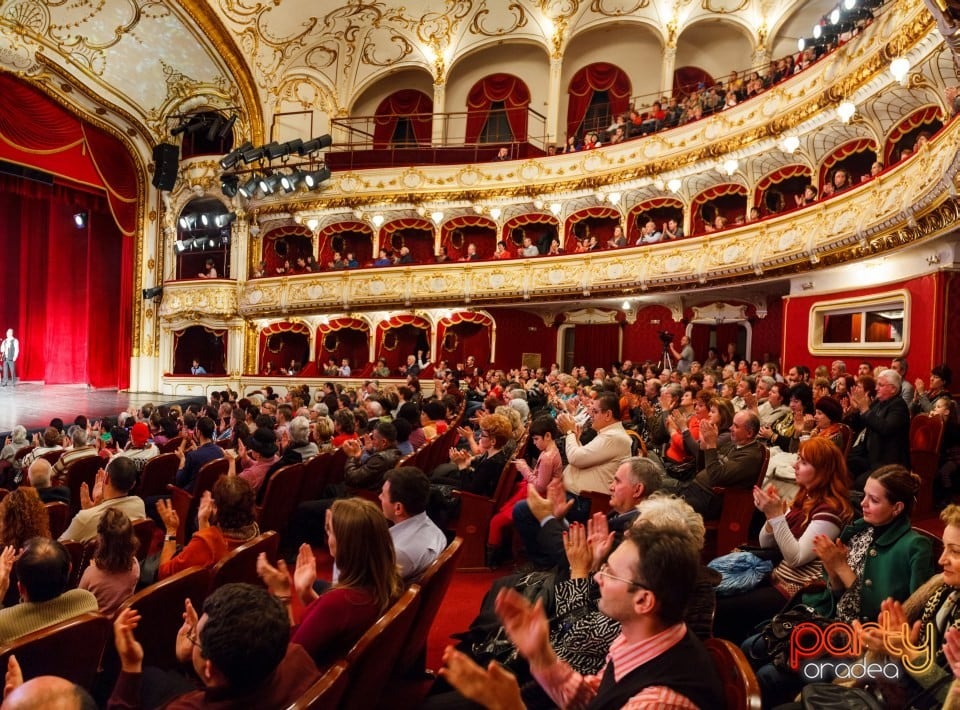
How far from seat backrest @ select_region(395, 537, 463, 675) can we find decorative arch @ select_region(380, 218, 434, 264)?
13.4 m

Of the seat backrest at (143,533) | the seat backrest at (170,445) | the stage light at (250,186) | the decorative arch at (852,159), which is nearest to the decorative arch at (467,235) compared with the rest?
the stage light at (250,186)

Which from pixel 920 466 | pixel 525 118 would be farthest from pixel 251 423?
pixel 525 118

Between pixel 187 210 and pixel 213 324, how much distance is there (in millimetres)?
2911

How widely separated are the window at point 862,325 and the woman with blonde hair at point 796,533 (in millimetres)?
5652

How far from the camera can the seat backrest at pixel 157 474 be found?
3877 mm

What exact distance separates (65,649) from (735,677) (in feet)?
4.65

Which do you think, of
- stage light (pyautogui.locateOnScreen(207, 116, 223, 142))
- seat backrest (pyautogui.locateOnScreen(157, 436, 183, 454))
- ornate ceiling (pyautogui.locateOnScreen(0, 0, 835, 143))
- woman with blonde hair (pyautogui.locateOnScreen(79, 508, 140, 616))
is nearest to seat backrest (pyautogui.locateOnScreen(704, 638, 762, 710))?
woman with blonde hair (pyautogui.locateOnScreen(79, 508, 140, 616))

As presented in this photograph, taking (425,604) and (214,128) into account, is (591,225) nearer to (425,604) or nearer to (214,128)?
(214,128)

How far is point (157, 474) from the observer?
3.95 metres

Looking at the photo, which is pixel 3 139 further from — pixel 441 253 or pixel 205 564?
pixel 205 564

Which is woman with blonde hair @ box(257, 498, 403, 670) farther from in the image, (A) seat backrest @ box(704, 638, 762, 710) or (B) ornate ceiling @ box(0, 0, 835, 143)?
(B) ornate ceiling @ box(0, 0, 835, 143)

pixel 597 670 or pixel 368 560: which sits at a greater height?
pixel 368 560

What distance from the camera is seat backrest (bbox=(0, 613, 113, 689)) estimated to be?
1.36 metres

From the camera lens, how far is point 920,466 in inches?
158
